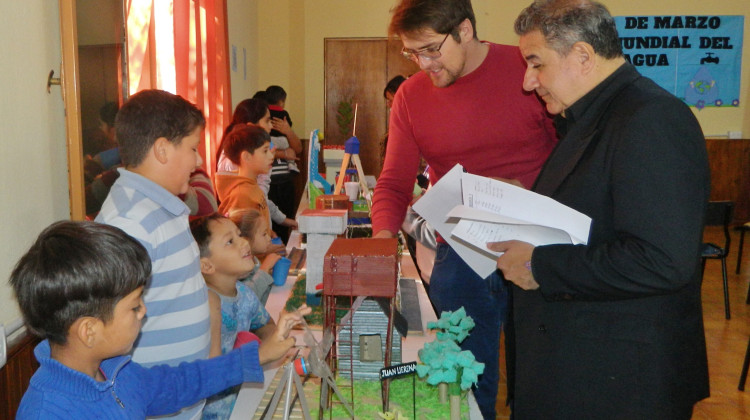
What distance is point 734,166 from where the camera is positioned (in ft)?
30.6

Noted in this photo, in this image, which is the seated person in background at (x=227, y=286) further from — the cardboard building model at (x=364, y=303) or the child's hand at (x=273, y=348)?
the child's hand at (x=273, y=348)

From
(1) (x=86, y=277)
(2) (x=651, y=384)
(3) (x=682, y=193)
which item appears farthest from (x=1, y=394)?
(3) (x=682, y=193)

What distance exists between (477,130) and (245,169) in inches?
74.9

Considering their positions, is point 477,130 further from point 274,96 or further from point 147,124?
point 274,96

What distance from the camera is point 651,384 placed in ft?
4.39

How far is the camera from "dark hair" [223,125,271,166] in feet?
12.4

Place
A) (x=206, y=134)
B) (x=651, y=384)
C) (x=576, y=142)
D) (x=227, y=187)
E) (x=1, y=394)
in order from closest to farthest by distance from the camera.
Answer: (x=651, y=384) → (x=576, y=142) → (x=1, y=394) → (x=227, y=187) → (x=206, y=134)

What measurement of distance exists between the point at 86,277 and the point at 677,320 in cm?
114

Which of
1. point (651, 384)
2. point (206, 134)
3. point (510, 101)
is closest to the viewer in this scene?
point (651, 384)

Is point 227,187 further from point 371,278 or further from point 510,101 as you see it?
point 371,278

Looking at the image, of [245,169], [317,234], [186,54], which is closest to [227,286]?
[317,234]

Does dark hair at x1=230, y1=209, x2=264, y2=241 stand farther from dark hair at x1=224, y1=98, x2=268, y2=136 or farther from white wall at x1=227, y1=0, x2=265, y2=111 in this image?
white wall at x1=227, y1=0, x2=265, y2=111

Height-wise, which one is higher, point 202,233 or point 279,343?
point 202,233

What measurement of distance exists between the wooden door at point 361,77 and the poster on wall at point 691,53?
3.19 meters
